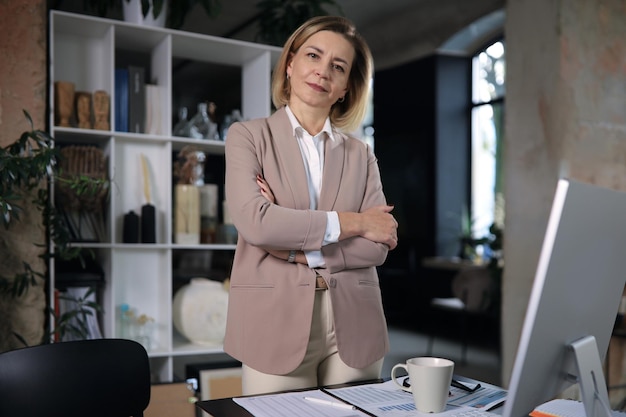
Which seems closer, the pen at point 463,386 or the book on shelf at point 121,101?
the pen at point 463,386

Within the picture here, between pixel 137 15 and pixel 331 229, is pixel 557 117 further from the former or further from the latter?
pixel 331 229

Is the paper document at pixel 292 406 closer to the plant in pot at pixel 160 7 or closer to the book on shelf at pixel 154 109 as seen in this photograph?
the book on shelf at pixel 154 109

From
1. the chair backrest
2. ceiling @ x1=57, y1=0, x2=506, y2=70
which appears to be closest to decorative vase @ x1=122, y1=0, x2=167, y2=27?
ceiling @ x1=57, y1=0, x2=506, y2=70

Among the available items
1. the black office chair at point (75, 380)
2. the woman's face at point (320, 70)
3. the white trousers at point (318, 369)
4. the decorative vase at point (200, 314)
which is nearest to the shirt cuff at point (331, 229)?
the white trousers at point (318, 369)

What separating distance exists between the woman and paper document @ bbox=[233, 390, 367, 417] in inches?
8.5

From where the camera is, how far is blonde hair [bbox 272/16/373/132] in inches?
70.3

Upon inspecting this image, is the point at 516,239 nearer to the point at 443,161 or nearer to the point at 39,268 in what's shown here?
the point at 39,268

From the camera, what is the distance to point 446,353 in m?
6.35

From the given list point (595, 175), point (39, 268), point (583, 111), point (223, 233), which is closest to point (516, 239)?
point (595, 175)

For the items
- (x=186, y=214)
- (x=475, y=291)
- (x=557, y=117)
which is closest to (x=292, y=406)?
(x=186, y=214)

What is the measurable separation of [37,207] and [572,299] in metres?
2.39

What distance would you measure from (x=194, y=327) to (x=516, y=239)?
208cm

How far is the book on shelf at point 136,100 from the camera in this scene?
3236 millimetres

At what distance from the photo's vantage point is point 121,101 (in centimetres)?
324
